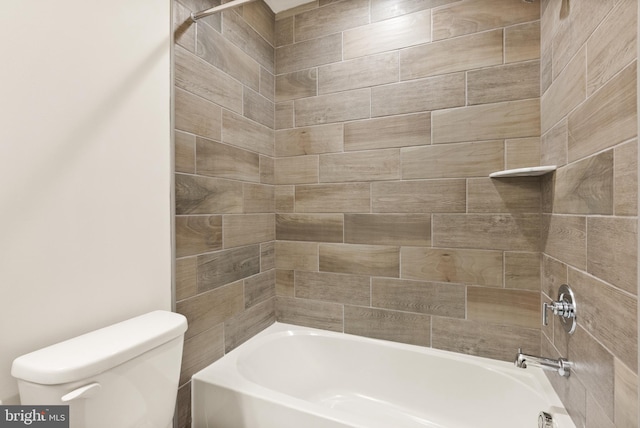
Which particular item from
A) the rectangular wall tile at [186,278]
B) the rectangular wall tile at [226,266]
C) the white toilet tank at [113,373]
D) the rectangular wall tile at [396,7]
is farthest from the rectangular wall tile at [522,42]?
the white toilet tank at [113,373]

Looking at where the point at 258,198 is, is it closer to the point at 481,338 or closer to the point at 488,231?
the point at 488,231

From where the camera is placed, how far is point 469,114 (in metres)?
1.63

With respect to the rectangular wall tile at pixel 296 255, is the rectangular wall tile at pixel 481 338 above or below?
below

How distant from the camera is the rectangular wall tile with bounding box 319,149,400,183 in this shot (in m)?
1.80

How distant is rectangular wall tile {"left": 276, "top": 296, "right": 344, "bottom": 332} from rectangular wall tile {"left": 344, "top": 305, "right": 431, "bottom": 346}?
0.07 m

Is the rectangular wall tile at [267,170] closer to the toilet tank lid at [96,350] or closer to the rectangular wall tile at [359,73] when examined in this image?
the rectangular wall tile at [359,73]

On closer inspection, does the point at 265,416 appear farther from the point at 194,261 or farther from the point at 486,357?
the point at 486,357

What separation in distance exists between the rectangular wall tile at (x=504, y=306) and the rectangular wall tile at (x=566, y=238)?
27cm

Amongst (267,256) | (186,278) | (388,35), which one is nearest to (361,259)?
(267,256)

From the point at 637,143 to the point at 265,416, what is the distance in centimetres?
149

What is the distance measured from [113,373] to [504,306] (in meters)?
1.69

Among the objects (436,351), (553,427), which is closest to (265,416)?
(436,351)

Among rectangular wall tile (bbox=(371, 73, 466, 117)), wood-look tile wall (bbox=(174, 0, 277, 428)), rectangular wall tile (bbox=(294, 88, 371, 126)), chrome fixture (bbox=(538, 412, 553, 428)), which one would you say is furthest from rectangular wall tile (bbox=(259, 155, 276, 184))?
chrome fixture (bbox=(538, 412, 553, 428))

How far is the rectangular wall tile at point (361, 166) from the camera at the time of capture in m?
1.80
